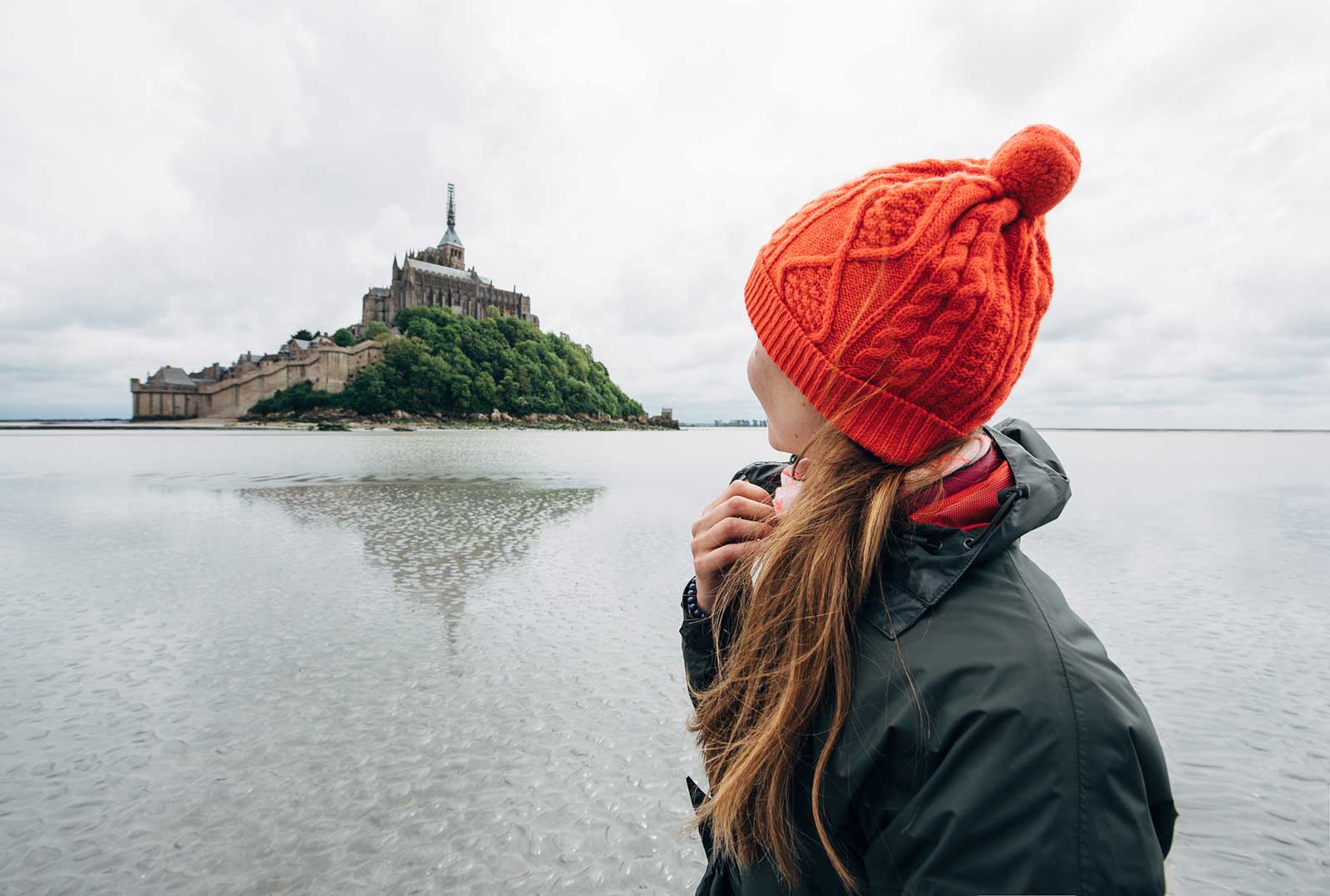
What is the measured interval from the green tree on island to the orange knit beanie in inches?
3150

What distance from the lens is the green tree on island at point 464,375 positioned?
73812 millimetres

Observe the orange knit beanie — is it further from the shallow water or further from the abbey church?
the abbey church

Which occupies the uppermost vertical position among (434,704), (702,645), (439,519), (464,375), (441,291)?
(441,291)

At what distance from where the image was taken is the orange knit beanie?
115 cm

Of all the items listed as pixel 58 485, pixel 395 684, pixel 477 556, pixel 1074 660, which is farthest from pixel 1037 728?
pixel 58 485

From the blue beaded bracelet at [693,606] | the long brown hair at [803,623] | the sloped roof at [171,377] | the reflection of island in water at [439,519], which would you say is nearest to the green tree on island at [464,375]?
the sloped roof at [171,377]

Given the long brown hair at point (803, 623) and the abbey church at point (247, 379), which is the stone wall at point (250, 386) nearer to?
the abbey church at point (247, 379)

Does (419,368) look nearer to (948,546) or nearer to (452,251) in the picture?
(452,251)

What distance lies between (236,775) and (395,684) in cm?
111

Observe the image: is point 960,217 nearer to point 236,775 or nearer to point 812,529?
point 812,529

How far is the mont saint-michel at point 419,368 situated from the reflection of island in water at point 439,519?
65203 mm

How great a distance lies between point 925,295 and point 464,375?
82288mm

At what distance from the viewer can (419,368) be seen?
2968 inches

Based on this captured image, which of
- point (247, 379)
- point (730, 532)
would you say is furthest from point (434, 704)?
point (247, 379)
